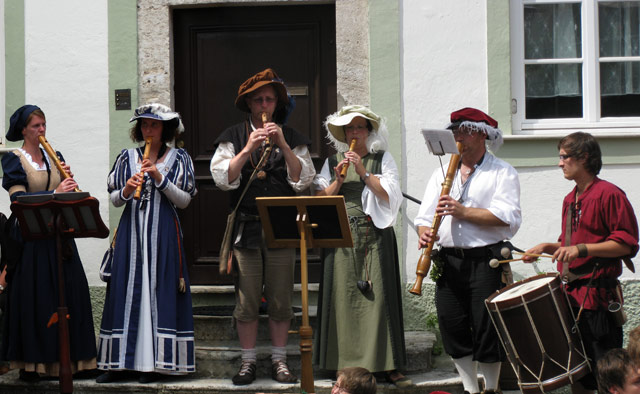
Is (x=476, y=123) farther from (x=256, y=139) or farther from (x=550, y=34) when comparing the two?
(x=550, y=34)

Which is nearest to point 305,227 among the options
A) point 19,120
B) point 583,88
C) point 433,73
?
point 19,120

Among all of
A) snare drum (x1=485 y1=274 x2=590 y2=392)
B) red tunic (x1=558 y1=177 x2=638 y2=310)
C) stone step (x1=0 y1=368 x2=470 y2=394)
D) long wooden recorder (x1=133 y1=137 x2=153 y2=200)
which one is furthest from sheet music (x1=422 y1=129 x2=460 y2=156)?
long wooden recorder (x1=133 y1=137 x2=153 y2=200)

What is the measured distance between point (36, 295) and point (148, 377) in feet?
3.04

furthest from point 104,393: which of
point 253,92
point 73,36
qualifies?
point 73,36

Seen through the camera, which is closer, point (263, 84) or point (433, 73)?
point (263, 84)

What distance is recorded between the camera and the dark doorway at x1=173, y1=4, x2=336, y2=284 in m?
7.81

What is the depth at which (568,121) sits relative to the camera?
761 centimetres

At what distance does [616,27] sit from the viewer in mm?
7715

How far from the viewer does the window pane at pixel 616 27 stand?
25.3 ft

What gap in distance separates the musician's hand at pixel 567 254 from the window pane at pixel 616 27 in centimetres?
287

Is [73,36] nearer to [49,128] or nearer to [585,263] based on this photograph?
[49,128]

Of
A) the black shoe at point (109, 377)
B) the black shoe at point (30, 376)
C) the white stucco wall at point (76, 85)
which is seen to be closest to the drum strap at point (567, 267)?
the black shoe at point (109, 377)

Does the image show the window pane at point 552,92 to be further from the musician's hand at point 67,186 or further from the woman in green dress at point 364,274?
the musician's hand at point 67,186

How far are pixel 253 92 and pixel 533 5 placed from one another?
260 cm
